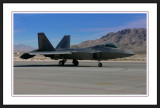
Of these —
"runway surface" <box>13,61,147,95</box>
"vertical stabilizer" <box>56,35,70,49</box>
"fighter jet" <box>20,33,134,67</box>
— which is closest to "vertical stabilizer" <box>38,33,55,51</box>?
"fighter jet" <box>20,33,134,67</box>

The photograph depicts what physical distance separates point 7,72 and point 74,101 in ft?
9.39

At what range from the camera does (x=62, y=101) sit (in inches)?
336

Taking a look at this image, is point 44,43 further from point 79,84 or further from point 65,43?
point 79,84

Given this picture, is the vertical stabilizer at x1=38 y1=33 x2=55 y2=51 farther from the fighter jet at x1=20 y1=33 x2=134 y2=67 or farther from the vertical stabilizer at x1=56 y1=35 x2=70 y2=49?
the vertical stabilizer at x1=56 y1=35 x2=70 y2=49

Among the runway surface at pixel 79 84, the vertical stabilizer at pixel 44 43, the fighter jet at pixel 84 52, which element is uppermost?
the vertical stabilizer at pixel 44 43

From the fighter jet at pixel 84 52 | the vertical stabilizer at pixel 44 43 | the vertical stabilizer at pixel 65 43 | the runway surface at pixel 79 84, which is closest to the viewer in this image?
the runway surface at pixel 79 84

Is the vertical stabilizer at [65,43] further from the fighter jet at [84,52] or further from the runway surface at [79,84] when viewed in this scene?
the runway surface at [79,84]

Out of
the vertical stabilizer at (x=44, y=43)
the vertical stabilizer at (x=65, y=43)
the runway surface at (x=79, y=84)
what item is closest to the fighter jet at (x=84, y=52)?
the vertical stabilizer at (x=44, y=43)

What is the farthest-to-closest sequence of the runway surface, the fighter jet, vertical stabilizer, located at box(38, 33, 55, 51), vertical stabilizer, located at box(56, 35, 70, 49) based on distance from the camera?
vertical stabilizer, located at box(56, 35, 70, 49) → vertical stabilizer, located at box(38, 33, 55, 51) → the fighter jet → the runway surface

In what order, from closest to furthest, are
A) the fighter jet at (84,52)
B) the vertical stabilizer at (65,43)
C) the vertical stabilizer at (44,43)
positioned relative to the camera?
the fighter jet at (84,52) → the vertical stabilizer at (44,43) → the vertical stabilizer at (65,43)

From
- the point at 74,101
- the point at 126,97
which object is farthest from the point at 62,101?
the point at 126,97

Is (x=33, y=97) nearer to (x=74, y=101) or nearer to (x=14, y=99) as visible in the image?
(x=14, y=99)

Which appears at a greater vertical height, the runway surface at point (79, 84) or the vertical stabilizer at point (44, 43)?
the vertical stabilizer at point (44, 43)

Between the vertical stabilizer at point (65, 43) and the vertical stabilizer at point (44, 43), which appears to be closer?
the vertical stabilizer at point (44, 43)
